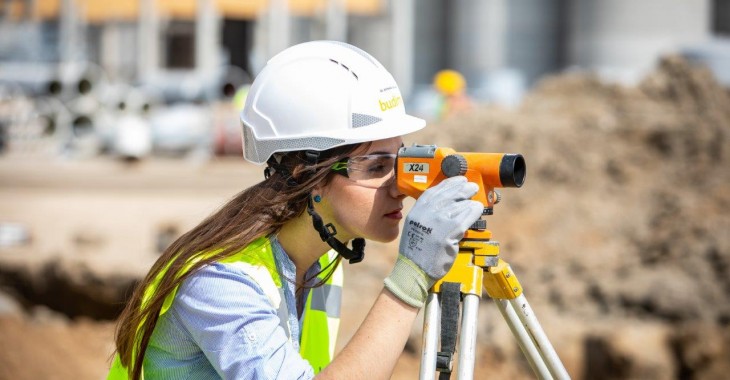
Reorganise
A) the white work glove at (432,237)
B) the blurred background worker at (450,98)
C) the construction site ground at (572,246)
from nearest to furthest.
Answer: the white work glove at (432,237) < the construction site ground at (572,246) < the blurred background worker at (450,98)

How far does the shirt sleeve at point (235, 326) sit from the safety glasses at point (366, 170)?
1.03 ft

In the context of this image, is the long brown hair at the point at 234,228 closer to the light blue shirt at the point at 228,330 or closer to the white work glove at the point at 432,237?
the light blue shirt at the point at 228,330

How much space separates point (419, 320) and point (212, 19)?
599 inches

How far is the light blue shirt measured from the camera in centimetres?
184

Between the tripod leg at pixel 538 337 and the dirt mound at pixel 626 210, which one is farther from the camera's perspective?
the dirt mound at pixel 626 210

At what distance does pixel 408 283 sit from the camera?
184 centimetres

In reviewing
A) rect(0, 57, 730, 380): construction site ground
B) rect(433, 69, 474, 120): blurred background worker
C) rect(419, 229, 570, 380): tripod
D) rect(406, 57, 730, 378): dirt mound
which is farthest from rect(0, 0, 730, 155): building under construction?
rect(419, 229, 570, 380): tripod

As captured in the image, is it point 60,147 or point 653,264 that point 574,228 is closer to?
point 653,264

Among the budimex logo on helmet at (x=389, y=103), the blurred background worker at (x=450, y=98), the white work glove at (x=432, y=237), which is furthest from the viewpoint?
the blurred background worker at (x=450, y=98)

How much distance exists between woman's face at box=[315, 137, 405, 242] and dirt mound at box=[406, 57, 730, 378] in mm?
3737

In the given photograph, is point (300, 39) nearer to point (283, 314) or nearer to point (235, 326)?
point (283, 314)

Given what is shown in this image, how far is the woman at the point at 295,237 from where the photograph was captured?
1838 millimetres

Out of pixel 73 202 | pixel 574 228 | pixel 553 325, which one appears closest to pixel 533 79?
pixel 73 202

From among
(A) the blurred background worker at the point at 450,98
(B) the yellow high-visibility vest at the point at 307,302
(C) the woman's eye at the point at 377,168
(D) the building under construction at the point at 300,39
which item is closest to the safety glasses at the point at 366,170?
(C) the woman's eye at the point at 377,168
